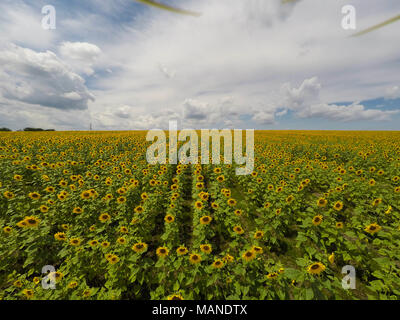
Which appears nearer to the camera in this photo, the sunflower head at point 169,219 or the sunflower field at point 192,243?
the sunflower field at point 192,243

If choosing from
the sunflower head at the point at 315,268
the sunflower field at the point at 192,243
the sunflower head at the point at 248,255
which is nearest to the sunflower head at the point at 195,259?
the sunflower field at the point at 192,243

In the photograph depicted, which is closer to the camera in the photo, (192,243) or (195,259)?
(195,259)

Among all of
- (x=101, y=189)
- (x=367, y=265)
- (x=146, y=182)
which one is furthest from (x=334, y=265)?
(x=101, y=189)

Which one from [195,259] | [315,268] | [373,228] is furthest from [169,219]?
[373,228]

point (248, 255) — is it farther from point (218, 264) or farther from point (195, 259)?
point (195, 259)

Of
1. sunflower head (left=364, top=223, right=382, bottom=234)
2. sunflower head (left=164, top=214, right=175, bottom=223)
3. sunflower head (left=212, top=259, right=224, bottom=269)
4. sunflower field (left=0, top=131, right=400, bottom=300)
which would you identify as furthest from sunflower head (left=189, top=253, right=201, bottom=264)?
sunflower head (left=364, top=223, right=382, bottom=234)

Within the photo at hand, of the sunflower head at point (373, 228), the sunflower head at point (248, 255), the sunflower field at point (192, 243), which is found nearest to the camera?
the sunflower field at point (192, 243)

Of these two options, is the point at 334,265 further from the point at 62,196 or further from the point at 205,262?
the point at 62,196

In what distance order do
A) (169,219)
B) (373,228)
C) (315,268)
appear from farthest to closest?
(169,219) < (373,228) < (315,268)

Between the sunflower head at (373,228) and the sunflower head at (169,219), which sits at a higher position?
the sunflower head at (373,228)

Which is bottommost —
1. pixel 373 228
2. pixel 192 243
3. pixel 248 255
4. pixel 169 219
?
pixel 192 243

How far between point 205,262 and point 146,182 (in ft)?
16.7

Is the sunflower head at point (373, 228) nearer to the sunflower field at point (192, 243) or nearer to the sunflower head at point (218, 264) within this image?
the sunflower field at point (192, 243)
